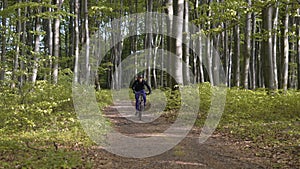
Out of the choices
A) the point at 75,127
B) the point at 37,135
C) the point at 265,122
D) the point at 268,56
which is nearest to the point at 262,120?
the point at 265,122

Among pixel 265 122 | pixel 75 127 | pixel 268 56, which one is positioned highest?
pixel 268 56

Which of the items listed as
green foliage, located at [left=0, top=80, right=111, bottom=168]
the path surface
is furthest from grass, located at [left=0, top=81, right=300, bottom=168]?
the path surface

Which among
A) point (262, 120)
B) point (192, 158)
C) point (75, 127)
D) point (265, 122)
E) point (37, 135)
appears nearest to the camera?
point (192, 158)

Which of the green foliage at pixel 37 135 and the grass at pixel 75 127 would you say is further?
the grass at pixel 75 127

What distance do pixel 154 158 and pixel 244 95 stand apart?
8845 mm

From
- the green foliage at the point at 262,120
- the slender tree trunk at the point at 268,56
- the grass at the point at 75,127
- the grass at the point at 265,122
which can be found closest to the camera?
the grass at the point at 75,127

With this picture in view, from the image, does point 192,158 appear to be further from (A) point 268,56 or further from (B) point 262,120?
(A) point 268,56

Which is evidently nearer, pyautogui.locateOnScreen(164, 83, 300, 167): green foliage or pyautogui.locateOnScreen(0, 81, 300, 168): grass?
pyautogui.locateOnScreen(0, 81, 300, 168): grass

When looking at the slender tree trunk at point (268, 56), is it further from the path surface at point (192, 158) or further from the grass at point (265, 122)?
the path surface at point (192, 158)

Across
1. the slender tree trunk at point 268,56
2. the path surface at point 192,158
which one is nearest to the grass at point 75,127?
the path surface at point 192,158

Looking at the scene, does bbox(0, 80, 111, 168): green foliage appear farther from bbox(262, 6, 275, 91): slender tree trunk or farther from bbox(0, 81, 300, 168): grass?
bbox(262, 6, 275, 91): slender tree trunk

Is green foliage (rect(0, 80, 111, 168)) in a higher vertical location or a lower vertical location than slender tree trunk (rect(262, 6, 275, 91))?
lower

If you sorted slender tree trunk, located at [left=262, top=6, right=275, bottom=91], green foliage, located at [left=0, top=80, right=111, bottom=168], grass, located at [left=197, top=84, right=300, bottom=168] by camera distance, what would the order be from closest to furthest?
green foliage, located at [left=0, top=80, right=111, bottom=168] < grass, located at [left=197, top=84, right=300, bottom=168] < slender tree trunk, located at [left=262, top=6, right=275, bottom=91]

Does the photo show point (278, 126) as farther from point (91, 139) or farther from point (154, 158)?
point (91, 139)
